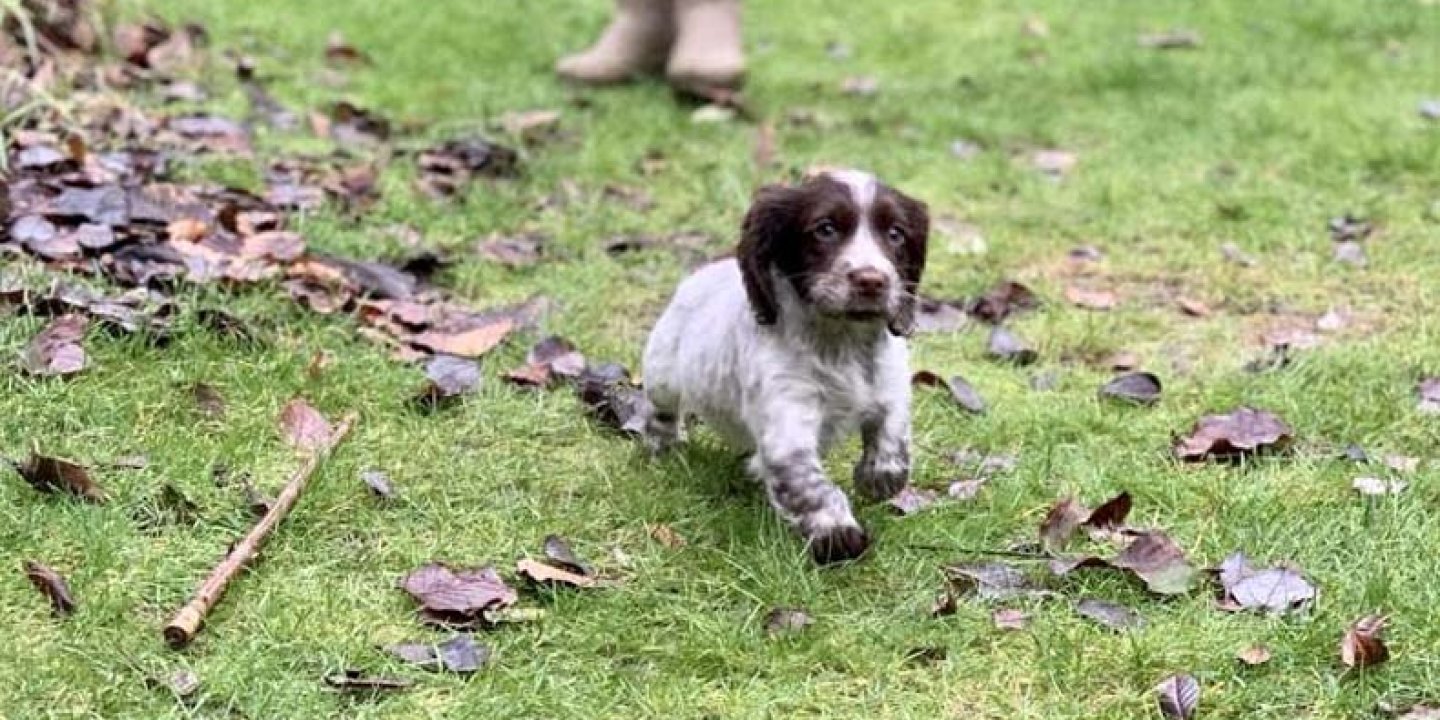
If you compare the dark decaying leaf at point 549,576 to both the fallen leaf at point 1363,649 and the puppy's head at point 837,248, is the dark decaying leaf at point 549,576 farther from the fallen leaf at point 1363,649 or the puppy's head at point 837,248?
the fallen leaf at point 1363,649

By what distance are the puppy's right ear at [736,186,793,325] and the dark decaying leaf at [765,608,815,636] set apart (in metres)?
0.55

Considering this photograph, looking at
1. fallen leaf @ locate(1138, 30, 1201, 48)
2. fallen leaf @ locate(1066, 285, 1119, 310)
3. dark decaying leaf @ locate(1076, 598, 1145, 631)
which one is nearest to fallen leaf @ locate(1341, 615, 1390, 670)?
dark decaying leaf @ locate(1076, 598, 1145, 631)

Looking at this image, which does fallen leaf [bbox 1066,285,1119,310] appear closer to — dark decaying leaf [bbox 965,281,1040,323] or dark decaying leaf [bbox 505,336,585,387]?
dark decaying leaf [bbox 965,281,1040,323]

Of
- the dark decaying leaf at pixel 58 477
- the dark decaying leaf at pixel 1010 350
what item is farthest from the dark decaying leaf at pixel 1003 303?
the dark decaying leaf at pixel 58 477

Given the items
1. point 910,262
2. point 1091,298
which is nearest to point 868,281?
point 910,262

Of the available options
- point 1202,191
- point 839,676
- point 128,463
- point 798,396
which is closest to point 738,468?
point 798,396

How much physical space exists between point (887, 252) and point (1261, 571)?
822 millimetres

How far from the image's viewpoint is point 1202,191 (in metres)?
5.70

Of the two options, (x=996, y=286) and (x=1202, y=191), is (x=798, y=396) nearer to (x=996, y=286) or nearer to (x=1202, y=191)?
(x=996, y=286)

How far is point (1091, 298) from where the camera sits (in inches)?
188

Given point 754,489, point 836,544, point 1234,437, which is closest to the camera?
point 836,544

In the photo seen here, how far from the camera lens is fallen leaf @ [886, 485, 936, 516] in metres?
3.46

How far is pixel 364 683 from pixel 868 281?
1.05m

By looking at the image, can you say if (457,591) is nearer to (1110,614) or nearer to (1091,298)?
(1110,614)
